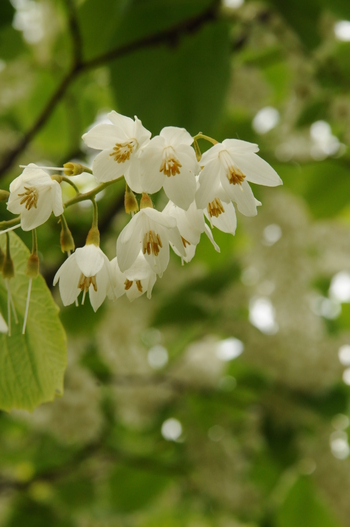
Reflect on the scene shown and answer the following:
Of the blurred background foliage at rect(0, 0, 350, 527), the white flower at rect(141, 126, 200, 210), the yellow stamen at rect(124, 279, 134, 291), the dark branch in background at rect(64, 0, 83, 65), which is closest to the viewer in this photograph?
the white flower at rect(141, 126, 200, 210)

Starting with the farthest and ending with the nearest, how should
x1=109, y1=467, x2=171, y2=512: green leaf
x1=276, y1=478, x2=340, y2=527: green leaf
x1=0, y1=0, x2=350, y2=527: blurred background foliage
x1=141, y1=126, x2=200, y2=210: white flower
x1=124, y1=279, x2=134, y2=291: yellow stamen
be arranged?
x1=109, y1=467, x2=171, y2=512: green leaf → x1=276, y1=478, x2=340, y2=527: green leaf → x1=0, y1=0, x2=350, y2=527: blurred background foliage → x1=124, y1=279, x2=134, y2=291: yellow stamen → x1=141, y1=126, x2=200, y2=210: white flower

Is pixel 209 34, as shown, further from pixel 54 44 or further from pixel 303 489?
pixel 303 489

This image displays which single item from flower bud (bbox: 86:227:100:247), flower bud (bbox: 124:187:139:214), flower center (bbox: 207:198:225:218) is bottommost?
flower bud (bbox: 86:227:100:247)

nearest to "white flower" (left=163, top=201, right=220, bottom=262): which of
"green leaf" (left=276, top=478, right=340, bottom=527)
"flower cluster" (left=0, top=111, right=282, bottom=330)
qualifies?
"flower cluster" (left=0, top=111, right=282, bottom=330)

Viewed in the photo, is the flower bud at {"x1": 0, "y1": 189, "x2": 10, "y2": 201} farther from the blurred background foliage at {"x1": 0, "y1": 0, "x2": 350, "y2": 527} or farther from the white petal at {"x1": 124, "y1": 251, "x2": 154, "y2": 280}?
the blurred background foliage at {"x1": 0, "y1": 0, "x2": 350, "y2": 527}

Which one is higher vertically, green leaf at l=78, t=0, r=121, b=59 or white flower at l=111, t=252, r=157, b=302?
green leaf at l=78, t=0, r=121, b=59

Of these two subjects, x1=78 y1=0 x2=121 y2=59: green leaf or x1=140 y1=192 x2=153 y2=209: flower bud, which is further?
x1=78 y1=0 x2=121 y2=59: green leaf

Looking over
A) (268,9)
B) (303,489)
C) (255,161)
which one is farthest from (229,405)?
(255,161)
